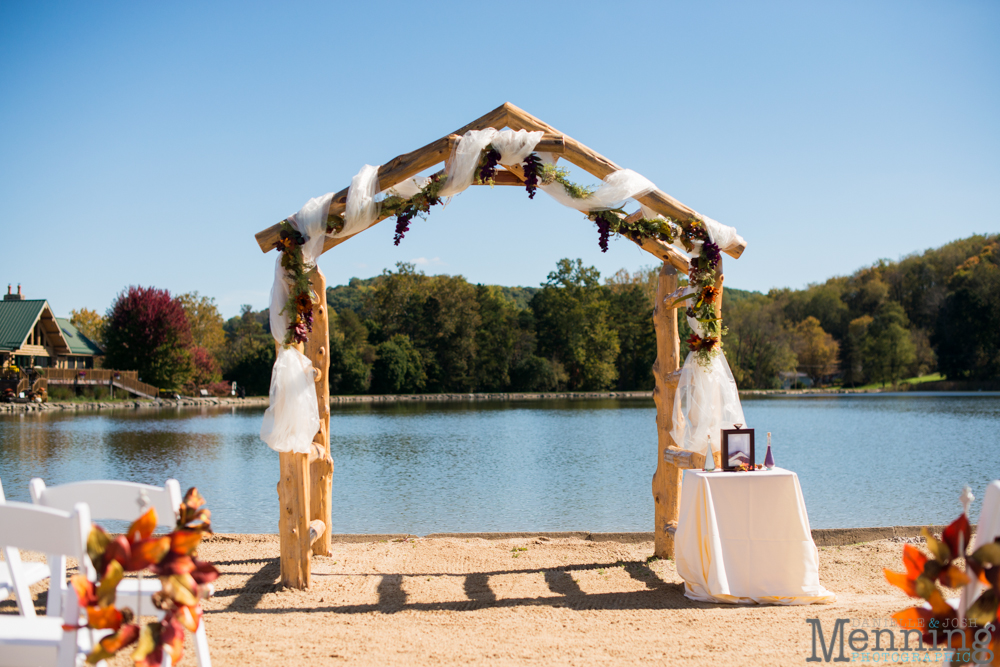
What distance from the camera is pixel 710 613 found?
4.24m

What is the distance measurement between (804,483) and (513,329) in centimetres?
4443

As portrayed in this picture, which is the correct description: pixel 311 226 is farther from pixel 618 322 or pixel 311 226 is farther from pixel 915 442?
pixel 618 322

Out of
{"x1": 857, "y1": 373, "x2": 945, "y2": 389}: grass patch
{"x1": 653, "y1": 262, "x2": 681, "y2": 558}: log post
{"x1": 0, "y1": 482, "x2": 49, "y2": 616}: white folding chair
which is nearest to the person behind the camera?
{"x1": 0, "y1": 482, "x2": 49, "y2": 616}: white folding chair

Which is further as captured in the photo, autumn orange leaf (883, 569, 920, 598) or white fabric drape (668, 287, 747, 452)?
white fabric drape (668, 287, 747, 452)

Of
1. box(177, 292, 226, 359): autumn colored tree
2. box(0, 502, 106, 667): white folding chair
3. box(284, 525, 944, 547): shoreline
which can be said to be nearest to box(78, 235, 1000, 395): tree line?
box(177, 292, 226, 359): autumn colored tree

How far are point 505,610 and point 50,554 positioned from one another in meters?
2.87

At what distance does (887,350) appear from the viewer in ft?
181

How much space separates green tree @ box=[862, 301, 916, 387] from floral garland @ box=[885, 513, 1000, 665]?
60663mm

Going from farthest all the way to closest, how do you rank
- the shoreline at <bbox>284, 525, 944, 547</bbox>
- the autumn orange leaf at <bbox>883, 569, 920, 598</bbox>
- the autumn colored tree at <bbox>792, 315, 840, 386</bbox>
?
Answer: the autumn colored tree at <bbox>792, 315, 840, 386</bbox> → the shoreline at <bbox>284, 525, 944, 547</bbox> → the autumn orange leaf at <bbox>883, 569, 920, 598</bbox>

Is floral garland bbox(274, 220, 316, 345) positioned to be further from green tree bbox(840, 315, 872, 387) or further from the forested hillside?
green tree bbox(840, 315, 872, 387)

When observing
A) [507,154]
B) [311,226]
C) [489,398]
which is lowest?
[489,398]

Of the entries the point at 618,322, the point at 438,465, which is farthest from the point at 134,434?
the point at 618,322

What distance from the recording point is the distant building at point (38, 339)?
34062mm

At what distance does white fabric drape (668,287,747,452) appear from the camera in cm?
531
